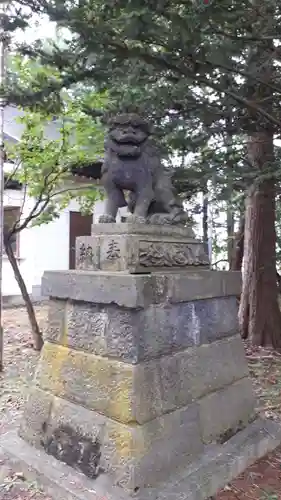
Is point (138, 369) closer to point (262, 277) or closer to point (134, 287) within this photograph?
point (134, 287)

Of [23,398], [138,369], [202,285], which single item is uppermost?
[202,285]

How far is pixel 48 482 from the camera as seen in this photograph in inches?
94.1

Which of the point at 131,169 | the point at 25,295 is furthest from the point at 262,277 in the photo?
the point at 131,169

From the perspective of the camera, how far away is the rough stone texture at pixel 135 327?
91.5 inches

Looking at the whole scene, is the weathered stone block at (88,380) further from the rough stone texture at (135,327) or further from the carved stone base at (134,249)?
the carved stone base at (134,249)

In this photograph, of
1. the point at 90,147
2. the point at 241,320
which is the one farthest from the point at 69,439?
the point at 241,320

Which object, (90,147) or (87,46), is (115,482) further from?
(90,147)

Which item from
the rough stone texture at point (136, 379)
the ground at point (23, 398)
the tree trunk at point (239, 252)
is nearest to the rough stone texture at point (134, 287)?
the rough stone texture at point (136, 379)

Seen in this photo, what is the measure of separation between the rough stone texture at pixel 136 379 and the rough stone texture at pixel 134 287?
13.9 inches

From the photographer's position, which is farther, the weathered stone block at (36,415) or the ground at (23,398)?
the weathered stone block at (36,415)

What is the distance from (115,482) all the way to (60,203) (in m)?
5.06

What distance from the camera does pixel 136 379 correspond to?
227 centimetres

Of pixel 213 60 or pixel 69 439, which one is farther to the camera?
pixel 213 60

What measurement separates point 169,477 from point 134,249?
1311 millimetres
